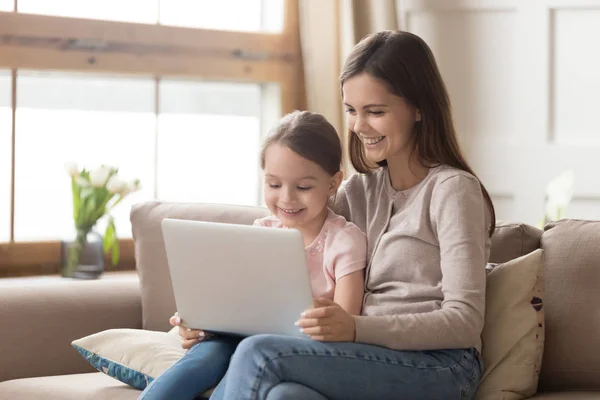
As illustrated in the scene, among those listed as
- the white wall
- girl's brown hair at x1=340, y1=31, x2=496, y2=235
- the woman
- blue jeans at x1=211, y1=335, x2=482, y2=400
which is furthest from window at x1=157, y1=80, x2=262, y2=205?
blue jeans at x1=211, y1=335, x2=482, y2=400

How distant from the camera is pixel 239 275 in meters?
1.63

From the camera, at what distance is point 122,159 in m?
3.37

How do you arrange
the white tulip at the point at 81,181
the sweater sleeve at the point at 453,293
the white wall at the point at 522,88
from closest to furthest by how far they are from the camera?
the sweater sleeve at the point at 453,293, the white tulip at the point at 81,181, the white wall at the point at 522,88

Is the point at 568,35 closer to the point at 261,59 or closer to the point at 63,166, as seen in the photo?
the point at 261,59

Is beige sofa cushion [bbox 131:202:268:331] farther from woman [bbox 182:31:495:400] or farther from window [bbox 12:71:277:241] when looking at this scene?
window [bbox 12:71:277:241]

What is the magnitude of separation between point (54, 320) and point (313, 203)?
752 mm

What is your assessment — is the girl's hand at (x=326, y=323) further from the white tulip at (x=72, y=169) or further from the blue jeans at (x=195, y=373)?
the white tulip at (x=72, y=169)

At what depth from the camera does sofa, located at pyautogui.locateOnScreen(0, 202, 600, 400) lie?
6.45 ft

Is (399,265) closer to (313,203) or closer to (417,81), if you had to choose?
(313,203)

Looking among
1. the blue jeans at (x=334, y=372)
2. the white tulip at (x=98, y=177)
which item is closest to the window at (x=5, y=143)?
the white tulip at (x=98, y=177)

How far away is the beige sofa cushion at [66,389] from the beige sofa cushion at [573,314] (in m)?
0.85

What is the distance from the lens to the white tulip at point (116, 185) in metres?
3.02

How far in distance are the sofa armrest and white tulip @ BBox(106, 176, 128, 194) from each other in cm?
67

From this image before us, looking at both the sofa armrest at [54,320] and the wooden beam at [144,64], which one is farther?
the wooden beam at [144,64]
